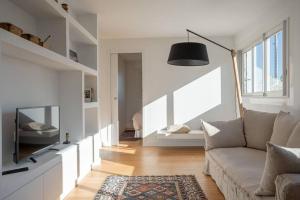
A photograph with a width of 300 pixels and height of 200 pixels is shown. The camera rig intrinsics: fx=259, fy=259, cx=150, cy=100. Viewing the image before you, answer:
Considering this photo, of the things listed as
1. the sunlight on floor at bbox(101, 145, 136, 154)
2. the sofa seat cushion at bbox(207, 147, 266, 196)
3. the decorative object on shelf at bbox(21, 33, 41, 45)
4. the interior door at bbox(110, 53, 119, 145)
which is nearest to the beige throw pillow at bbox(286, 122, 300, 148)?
the sofa seat cushion at bbox(207, 147, 266, 196)

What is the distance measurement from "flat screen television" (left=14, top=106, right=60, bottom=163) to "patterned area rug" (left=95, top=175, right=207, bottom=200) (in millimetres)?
823

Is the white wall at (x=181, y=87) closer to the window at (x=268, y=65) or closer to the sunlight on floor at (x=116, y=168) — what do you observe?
the window at (x=268, y=65)

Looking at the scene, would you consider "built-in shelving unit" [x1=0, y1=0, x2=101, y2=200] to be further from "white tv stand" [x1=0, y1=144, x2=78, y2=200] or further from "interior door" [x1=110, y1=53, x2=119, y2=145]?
"interior door" [x1=110, y1=53, x2=119, y2=145]

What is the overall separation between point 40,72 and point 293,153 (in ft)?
8.60

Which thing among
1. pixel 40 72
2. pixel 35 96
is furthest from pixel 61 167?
pixel 40 72

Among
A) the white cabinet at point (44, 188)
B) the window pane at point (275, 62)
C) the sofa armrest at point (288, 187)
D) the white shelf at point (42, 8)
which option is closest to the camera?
the sofa armrest at point (288, 187)

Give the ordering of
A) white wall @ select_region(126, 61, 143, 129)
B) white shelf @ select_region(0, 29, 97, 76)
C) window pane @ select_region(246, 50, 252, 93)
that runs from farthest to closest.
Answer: white wall @ select_region(126, 61, 143, 129) → window pane @ select_region(246, 50, 252, 93) → white shelf @ select_region(0, 29, 97, 76)

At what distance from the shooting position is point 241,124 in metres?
3.46

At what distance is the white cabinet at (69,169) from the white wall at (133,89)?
231 inches

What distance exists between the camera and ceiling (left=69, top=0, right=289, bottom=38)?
3658 mm

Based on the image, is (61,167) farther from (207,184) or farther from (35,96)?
(207,184)

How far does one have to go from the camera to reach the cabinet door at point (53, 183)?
2268 millimetres

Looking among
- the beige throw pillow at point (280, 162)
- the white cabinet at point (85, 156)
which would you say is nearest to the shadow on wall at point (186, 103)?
the white cabinet at point (85, 156)

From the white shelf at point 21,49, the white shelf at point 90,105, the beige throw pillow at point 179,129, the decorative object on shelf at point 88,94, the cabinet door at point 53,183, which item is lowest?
the cabinet door at point 53,183
